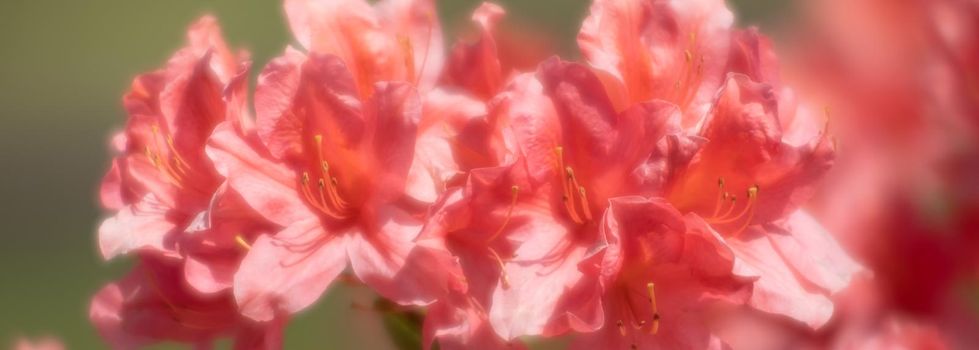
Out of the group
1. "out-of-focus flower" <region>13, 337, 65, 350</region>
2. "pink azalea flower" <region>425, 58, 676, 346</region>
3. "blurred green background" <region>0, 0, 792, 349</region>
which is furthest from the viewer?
"blurred green background" <region>0, 0, 792, 349</region>

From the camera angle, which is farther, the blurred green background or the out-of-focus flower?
the blurred green background

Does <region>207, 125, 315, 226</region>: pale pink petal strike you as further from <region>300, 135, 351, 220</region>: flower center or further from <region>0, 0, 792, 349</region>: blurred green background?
<region>0, 0, 792, 349</region>: blurred green background

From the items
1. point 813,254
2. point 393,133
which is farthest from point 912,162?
point 393,133

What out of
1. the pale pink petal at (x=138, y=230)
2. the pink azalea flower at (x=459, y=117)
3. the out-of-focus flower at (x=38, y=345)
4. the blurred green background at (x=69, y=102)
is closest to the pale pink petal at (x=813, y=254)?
the pink azalea flower at (x=459, y=117)

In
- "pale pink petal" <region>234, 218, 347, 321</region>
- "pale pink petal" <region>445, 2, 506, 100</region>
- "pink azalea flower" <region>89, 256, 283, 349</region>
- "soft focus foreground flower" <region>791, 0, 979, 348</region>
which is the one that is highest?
"pale pink petal" <region>445, 2, 506, 100</region>

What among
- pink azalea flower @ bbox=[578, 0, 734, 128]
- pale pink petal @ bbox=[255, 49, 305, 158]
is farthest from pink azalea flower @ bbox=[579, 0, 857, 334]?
pale pink petal @ bbox=[255, 49, 305, 158]

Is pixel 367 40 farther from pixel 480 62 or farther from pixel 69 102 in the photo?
pixel 69 102

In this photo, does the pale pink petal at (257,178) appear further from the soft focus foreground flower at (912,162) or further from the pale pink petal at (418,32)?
the soft focus foreground flower at (912,162)
